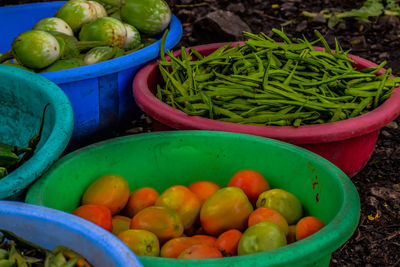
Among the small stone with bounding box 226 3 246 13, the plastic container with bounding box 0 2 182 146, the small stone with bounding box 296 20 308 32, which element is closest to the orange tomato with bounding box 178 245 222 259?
the plastic container with bounding box 0 2 182 146

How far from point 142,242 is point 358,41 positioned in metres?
3.28

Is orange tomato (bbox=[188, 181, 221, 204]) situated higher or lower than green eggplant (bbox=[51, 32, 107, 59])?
lower

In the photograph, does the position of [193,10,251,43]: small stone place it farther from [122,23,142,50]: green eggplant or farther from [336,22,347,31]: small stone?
[122,23,142,50]: green eggplant

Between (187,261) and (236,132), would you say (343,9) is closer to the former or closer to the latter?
(236,132)

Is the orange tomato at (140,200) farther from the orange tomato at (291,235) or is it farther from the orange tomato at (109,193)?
the orange tomato at (291,235)

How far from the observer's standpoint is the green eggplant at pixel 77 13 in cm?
317

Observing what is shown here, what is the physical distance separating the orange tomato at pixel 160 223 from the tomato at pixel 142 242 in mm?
55

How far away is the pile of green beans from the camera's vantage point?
2490 mm

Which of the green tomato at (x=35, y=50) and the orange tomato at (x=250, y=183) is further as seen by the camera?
the green tomato at (x=35, y=50)

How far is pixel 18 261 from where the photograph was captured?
4.61 feet

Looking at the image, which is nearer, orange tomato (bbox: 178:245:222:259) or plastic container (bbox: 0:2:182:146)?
orange tomato (bbox: 178:245:222:259)

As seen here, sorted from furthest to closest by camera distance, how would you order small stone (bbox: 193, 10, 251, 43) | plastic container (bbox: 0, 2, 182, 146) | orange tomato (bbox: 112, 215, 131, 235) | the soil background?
small stone (bbox: 193, 10, 251, 43) → plastic container (bbox: 0, 2, 182, 146) → the soil background → orange tomato (bbox: 112, 215, 131, 235)

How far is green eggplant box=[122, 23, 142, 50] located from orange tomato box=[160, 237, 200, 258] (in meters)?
1.61

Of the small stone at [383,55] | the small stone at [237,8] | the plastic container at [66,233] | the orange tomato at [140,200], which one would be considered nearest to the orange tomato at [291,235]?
the orange tomato at [140,200]
